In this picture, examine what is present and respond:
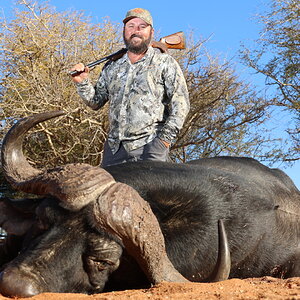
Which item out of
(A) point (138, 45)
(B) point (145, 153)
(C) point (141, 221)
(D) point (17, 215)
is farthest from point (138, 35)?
(C) point (141, 221)

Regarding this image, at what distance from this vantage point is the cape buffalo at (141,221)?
10.1 feet

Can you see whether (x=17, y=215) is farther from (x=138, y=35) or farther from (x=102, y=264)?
(x=138, y=35)

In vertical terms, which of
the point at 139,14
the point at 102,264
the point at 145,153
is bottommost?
the point at 102,264

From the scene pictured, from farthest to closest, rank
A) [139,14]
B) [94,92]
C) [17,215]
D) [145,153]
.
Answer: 1. [94,92]
2. [139,14]
3. [145,153]
4. [17,215]

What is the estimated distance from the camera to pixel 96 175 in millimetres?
3225

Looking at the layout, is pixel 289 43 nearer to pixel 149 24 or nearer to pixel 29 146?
pixel 29 146

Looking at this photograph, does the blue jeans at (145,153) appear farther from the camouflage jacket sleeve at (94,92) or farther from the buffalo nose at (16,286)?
the buffalo nose at (16,286)

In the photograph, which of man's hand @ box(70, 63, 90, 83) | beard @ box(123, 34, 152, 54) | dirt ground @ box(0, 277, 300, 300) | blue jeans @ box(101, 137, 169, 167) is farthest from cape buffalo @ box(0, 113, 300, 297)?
man's hand @ box(70, 63, 90, 83)

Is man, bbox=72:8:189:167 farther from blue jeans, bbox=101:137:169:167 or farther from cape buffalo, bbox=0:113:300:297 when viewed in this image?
cape buffalo, bbox=0:113:300:297

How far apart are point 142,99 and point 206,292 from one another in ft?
9.37

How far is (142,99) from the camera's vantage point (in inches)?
209

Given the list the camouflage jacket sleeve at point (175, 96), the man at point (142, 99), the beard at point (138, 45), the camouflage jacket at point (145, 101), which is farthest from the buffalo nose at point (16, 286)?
the beard at point (138, 45)

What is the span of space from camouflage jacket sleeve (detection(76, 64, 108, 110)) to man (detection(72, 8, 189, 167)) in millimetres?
102

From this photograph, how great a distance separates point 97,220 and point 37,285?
504 millimetres
